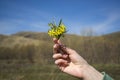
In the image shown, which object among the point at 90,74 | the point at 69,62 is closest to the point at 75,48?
the point at 69,62

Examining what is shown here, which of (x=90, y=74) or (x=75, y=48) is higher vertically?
(x=90, y=74)

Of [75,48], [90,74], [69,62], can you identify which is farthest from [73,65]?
[75,48]

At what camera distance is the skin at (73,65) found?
287 cm

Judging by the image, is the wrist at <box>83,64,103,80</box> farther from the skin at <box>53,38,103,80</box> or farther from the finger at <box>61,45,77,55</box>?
the finger at <box>61,45,77,55</box>

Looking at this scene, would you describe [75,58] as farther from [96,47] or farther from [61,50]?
[96,47]

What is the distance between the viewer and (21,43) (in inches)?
2473

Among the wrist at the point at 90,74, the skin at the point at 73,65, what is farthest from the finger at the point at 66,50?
the wrist at the point at 90,74

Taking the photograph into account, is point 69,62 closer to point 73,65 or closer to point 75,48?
point 73,65

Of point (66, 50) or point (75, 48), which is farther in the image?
point (75, 48)

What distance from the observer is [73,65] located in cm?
304

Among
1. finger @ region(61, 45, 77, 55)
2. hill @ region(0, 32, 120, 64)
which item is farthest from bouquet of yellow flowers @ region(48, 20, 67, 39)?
hill @ region(0, 32, 120, 64)

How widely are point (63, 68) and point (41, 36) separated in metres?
71.1

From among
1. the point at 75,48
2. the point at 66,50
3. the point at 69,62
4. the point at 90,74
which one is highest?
the point at 66,50

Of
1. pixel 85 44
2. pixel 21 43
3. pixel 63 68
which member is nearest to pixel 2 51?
pixel 21 43
